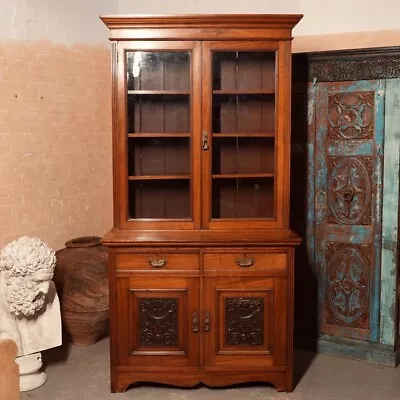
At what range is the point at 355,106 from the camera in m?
3.96

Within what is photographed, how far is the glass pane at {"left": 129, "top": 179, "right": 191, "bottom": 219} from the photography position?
12.0ft

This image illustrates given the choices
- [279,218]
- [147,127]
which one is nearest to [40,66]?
[147,127]

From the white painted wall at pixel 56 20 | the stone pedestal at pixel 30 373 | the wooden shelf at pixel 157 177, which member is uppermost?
the white painted wall at pixel 56 20

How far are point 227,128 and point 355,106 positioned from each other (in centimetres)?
90

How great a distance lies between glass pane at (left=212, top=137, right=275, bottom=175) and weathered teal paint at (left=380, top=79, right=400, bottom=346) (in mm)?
798

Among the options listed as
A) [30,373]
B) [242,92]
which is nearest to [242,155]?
[242,92]

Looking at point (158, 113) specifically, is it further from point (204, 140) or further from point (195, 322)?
point (195, 322)

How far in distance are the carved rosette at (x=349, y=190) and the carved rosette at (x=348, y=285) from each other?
0.63 feet

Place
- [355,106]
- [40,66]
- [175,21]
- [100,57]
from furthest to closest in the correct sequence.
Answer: [100,57] → [40,66] → [355,106] → [175,21]

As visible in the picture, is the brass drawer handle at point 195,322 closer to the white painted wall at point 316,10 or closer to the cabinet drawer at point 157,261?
the cabinet drawer at point 157,261

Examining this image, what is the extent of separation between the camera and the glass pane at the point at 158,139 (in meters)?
3.58

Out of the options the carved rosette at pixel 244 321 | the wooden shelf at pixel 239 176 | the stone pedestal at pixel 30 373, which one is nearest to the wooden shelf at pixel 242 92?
the wooden shelf at pixel 239 176

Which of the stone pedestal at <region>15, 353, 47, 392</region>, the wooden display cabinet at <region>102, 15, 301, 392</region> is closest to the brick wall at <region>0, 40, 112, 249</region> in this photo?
the stone pedestal at <region>15, 353, 47, 392</region>

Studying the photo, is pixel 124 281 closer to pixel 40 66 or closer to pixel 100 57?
pixel 40 66
